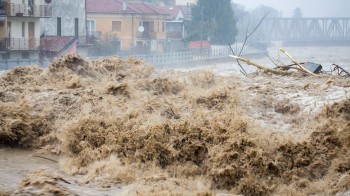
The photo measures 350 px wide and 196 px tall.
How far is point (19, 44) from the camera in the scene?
35.8 m

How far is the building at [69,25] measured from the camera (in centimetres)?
4069

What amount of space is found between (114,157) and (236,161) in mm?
1985

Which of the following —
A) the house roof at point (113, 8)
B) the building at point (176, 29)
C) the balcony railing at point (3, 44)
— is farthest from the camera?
the building at point (176, 29)

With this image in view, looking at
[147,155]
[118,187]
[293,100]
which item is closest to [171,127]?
[147,155]

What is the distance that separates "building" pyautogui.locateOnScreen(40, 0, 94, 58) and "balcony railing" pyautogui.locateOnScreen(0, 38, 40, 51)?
250 centimetres

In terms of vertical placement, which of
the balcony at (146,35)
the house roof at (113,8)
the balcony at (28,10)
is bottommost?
the balcony at (146,35)

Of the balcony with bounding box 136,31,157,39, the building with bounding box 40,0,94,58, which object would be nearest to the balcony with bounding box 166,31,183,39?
the balcony with bounding box 136,31,157,39

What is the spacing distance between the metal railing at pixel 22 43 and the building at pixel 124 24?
8947 millimetres

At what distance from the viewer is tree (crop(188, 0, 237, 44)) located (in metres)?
58.3

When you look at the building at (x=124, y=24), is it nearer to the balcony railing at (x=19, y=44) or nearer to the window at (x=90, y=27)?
the window at (x=90, y=27)

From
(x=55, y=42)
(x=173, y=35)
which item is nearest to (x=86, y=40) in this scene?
(x=55, y=42)

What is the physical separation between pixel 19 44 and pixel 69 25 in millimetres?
8205

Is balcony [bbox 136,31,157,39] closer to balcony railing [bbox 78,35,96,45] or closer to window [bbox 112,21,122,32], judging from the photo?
window [bbox 112,21,122,32]

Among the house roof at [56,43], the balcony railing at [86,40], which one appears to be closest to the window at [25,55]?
the house roof at [56,43]
